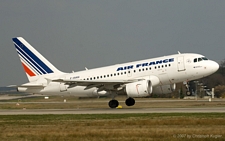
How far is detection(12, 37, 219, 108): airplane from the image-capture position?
44.9 metres

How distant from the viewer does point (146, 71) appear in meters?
45.6

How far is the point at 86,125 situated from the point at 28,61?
79.1ft

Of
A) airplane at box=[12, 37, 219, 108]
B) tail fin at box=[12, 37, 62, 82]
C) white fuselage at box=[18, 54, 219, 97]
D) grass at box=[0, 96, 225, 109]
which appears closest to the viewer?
airplane at box=[12, 37, 219, 108]

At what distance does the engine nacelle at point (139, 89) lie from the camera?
43.8 metres

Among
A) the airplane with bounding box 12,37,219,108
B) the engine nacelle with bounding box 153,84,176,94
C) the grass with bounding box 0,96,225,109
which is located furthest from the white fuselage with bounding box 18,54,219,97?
the grass with bounding box 0,96,225,109

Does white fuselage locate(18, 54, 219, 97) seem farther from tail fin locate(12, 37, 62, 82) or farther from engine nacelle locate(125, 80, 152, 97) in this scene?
tail fin locate(12, 37, 62, 82)

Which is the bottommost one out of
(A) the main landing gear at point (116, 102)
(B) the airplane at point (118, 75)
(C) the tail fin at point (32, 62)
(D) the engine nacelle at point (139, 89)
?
(A) the main landing gear at point (116, 102)

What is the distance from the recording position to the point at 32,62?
165ft

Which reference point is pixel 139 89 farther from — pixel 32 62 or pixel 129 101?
pixel 32 62

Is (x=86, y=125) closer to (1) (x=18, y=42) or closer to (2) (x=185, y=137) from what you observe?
(2) (x=185, y=137)

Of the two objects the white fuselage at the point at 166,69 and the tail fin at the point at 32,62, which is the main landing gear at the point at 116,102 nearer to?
the white fuselage at the point at 166,69

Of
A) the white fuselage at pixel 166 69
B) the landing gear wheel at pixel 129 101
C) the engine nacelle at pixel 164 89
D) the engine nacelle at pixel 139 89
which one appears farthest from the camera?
the landing gear wheel at pixel 129 101

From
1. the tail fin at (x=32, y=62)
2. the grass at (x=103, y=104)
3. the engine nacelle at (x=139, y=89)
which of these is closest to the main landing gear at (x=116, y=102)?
the grass at (x=103, y=104)

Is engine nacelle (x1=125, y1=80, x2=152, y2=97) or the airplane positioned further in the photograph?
the airplane
